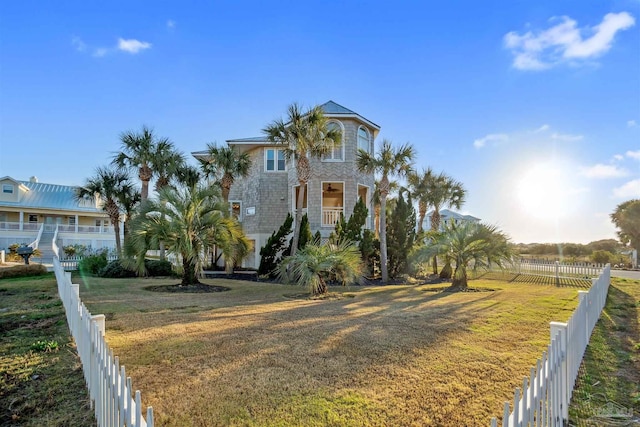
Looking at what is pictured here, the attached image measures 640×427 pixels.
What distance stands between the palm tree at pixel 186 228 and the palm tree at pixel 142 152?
336 inches

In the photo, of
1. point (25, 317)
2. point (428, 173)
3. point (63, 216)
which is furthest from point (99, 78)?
point (63, 216)

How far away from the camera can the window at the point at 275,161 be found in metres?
23.1

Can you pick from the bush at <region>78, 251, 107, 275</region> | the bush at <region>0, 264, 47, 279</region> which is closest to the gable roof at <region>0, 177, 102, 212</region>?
the bush at <region>78, 251, 107, 275</region>

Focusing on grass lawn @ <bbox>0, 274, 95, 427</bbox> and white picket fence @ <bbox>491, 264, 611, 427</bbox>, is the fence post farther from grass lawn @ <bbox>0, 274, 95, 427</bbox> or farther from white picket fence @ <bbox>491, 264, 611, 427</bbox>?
grass lawn @ <bbox>0, 274, 95, 427</bbox>

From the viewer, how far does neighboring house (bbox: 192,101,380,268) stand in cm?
2073

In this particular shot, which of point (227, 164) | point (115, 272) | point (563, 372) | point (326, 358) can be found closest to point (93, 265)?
point (115, 272)

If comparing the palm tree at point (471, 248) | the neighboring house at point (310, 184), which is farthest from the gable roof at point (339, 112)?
the palm tree at point (471, 248)

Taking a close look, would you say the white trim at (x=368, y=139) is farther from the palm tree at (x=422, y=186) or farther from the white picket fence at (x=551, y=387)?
the white picket fence at (x=551, y=387)

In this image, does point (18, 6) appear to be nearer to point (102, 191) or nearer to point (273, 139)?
point (273, 139)

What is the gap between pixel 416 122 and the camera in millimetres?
15875

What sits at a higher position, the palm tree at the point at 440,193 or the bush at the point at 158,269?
the palm tree at the point at 440,193

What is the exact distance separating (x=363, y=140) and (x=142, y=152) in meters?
13.1

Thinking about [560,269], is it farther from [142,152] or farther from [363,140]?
[142,152]

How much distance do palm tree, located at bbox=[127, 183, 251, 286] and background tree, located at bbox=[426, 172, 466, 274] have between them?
1435 cm
